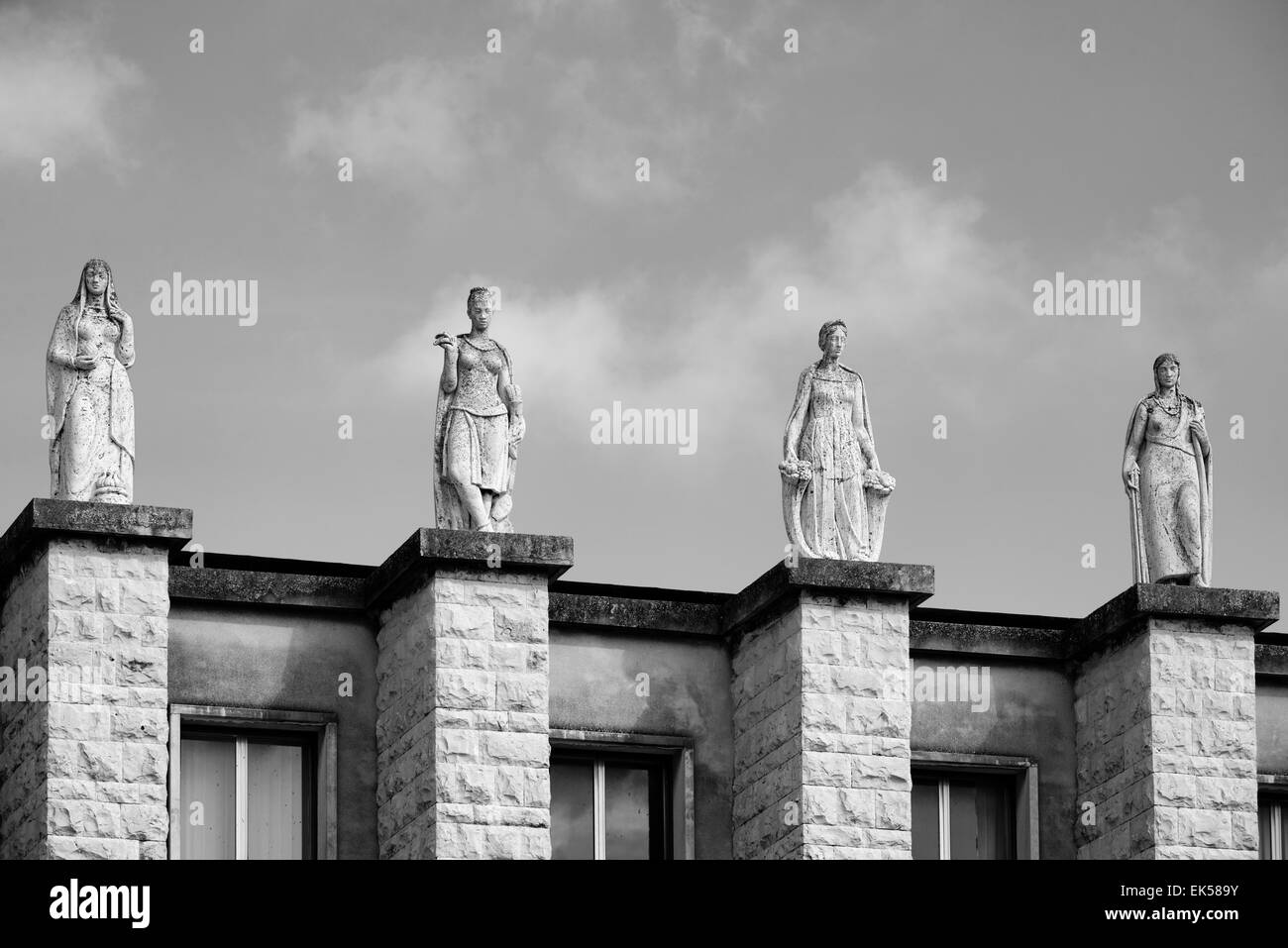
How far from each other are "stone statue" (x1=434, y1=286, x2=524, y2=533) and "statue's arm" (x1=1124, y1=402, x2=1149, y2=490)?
24.5 ft

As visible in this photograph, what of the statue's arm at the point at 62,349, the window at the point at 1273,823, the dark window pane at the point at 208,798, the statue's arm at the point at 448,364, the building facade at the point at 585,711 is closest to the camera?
the building facade at the point at 585,711

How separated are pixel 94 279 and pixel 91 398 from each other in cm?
146

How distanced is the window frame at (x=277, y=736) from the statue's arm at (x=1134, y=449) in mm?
9973

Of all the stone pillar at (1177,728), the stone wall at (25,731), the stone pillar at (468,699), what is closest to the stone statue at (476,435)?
the stone pillar at (468,699)

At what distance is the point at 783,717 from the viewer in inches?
1633

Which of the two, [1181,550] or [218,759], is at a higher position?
[1181,550]

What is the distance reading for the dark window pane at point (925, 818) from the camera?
4319cm

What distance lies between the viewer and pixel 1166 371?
146ft

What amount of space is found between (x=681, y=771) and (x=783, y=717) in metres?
1.52

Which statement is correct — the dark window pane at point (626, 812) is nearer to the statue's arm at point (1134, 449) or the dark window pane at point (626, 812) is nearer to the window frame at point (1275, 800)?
the statue's arm at point (1134, 449)

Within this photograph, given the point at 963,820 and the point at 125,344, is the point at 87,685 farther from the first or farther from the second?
the point at 963,820
